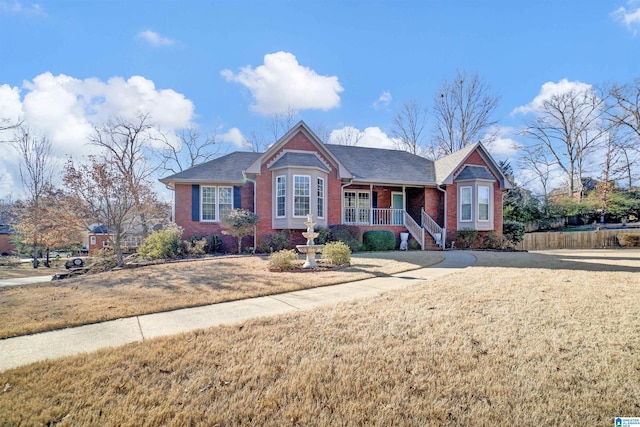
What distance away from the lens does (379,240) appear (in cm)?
1628

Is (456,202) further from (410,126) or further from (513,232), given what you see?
(410,126)

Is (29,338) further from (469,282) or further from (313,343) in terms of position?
(469,282)

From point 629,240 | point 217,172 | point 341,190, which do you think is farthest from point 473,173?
point 217,172

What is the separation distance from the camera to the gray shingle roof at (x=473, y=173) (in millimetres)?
18072

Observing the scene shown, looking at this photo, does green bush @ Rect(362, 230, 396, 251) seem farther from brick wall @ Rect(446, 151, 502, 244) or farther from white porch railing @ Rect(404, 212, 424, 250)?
brick wall @ Rect(446, 151, 502, 244)

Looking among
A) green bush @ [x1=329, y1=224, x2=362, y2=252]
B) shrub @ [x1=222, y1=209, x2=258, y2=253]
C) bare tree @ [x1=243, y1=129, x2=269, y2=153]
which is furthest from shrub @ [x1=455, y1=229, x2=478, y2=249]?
bare tree @ [x1=243, y1=129, x2=269, y2=153]

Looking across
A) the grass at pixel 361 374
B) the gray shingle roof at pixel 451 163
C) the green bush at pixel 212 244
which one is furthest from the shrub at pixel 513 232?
the green bush at pixel 212 244

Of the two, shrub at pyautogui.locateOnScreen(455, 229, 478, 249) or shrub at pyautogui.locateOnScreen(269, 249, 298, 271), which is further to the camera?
shrub at pyautogui.locateOnScreen(455, 229, 478, 249)

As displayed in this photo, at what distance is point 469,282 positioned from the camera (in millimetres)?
7320

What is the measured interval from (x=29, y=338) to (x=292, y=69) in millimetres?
17162

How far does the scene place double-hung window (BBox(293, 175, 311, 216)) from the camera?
15281mm

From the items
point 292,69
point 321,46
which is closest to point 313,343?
point 321,46

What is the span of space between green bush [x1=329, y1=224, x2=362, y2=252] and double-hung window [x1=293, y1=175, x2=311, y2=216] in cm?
177

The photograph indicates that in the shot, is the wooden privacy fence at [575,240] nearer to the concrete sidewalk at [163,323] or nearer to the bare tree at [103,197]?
the concrete sidewalk at [163,323]
